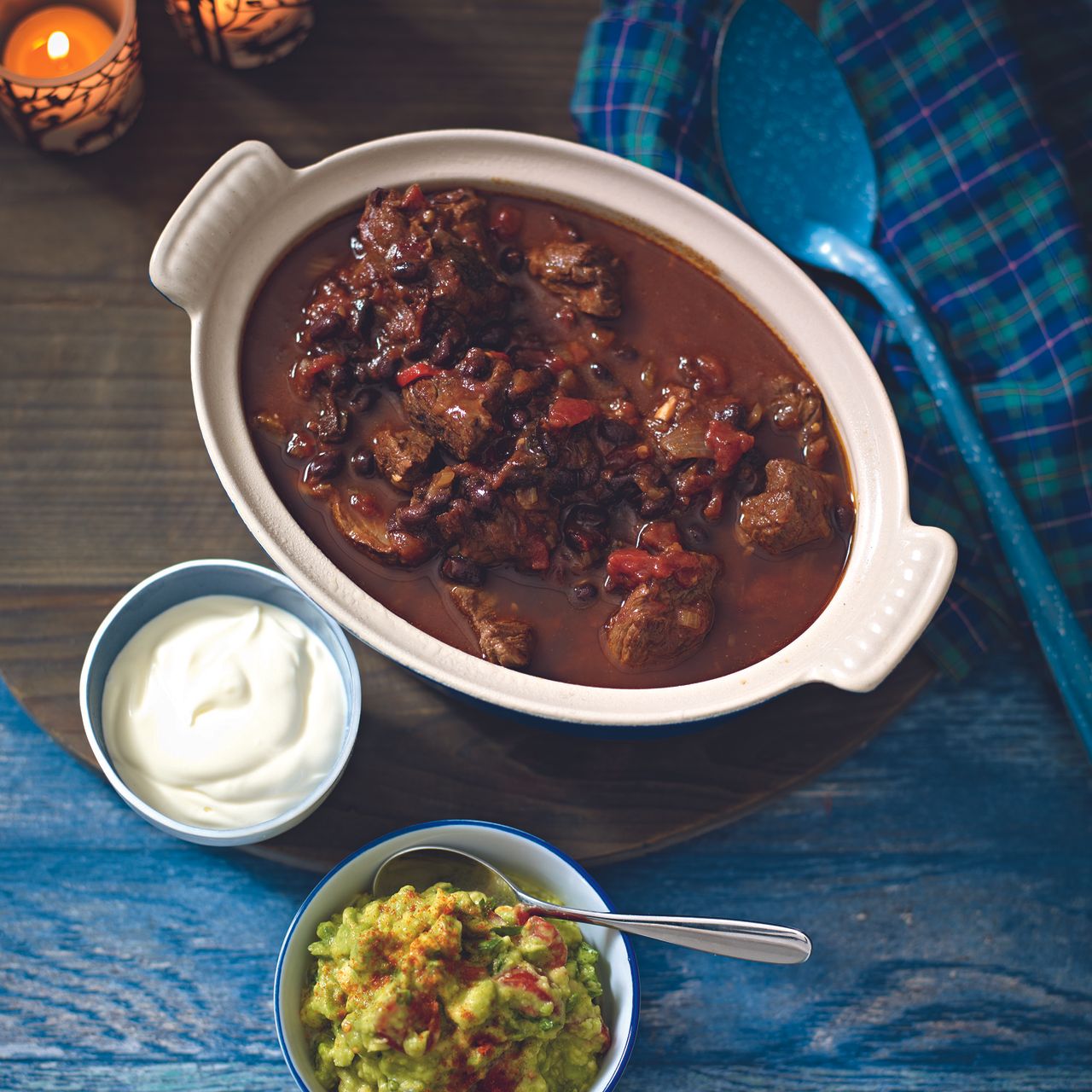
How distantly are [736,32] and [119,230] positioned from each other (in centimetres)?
231

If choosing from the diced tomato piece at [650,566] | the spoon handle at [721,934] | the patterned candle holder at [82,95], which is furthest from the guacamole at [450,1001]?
the patterned candle holder at [82,95]

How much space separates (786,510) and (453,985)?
171 cm

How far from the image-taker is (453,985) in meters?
3.31

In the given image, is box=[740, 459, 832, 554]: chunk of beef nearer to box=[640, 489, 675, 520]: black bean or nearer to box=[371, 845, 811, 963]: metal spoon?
box=[640, 489, 675, 520]: black bean

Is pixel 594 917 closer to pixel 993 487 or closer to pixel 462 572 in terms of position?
pixel 462 572

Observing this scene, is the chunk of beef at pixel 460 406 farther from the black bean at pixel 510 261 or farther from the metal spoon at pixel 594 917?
the metal spoon at pixel 594 917

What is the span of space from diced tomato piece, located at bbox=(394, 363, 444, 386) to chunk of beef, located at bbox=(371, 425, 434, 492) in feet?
0.51

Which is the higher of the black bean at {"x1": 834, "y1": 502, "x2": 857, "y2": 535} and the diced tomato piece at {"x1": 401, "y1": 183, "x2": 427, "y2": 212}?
the diced tomato piece at {"x1": 401, "y1": 183, "x2": 427, "y2": 212}

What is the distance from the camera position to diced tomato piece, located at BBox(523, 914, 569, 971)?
11.3 ft

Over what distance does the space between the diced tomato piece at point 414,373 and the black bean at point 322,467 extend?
0.31m

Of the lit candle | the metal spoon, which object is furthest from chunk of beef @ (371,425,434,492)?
the lit candle

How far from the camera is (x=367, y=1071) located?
11.0 feet

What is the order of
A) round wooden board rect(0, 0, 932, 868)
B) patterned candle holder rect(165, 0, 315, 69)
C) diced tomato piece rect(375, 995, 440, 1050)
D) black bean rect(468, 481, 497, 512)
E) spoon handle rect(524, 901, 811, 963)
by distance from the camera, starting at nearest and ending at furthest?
diced tomato piece rect(375, 995, 440, 1050)
spoon handle rect(524, 901, 811, 963)
black bean rect(468, 481, 497, 512)
round wooden board rect(0, 0, 932, 868)
patterned candle holder rect(165, 0, 315, 69)

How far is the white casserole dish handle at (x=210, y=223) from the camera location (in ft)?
11.5
